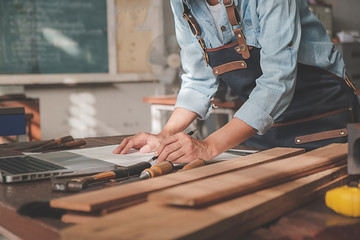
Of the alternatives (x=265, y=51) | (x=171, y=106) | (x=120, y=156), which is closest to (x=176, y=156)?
(x=120, y=156)

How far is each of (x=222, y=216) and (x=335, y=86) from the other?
107 centimetres

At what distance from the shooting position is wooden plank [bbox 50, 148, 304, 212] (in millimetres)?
590

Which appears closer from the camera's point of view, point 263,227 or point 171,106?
point 263,227

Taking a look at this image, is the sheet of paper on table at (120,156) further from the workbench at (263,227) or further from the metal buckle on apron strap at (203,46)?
the metal buckle on apron strap at (203,46)

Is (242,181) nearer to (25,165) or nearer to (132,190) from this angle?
(132,190)

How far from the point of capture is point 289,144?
1467mm

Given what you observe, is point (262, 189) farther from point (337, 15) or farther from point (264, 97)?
point (337, 15)

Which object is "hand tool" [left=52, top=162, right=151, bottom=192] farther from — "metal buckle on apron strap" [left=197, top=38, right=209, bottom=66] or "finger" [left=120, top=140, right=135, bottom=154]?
"metal buckle on apron strap" [left=197, top=38, right=209, bottom=66]

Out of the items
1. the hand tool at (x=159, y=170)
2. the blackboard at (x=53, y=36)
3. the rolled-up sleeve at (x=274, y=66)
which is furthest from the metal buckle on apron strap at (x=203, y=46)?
the blackboard at (x=53, y=36)

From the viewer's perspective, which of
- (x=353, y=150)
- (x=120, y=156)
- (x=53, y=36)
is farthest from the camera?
(x=53, y=36)

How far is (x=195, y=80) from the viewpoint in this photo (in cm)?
165

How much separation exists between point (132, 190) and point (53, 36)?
4.42m

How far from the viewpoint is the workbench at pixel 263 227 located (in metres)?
0.57

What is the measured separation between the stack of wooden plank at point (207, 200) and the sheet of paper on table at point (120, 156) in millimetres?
348
